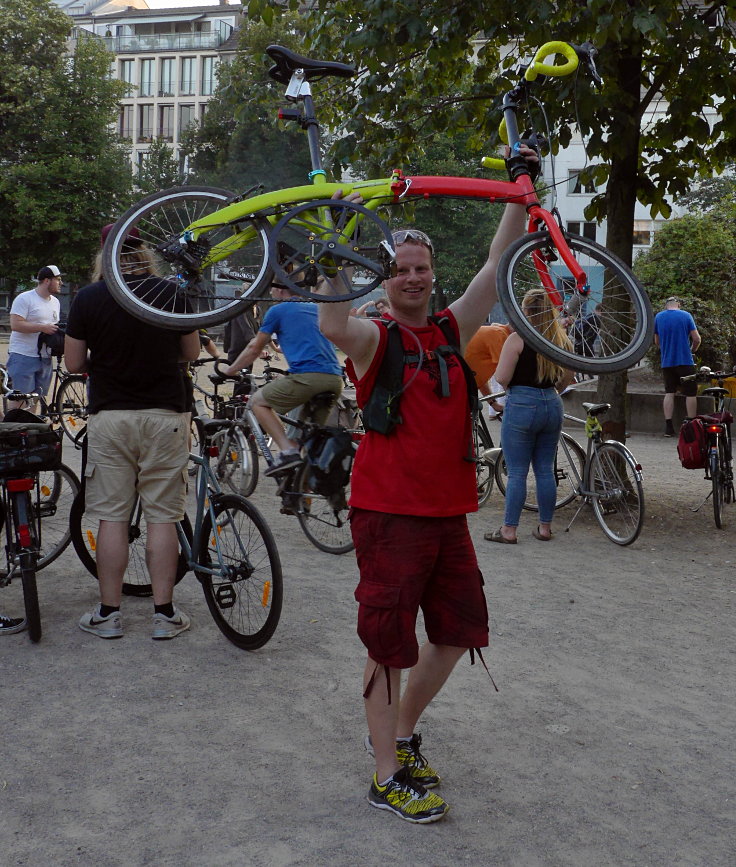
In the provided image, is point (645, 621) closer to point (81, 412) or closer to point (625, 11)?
point (625, 11)

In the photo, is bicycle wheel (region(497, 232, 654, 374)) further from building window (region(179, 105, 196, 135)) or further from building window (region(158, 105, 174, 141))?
building window (region(179, 105, 196, 135))

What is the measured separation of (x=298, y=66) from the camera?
13.0ft

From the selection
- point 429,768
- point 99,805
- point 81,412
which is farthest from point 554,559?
point 81,412

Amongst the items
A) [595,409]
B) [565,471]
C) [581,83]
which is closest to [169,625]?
[595,409]

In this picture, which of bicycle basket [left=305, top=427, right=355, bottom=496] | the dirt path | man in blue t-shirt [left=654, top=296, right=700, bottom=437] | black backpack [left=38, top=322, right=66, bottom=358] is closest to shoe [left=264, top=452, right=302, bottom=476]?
bicycle basket [left=305, top=427, right=355, bottom=496]

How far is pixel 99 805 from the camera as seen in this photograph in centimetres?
358

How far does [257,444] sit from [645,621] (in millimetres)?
4199

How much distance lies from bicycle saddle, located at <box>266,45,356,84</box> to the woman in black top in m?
3.76

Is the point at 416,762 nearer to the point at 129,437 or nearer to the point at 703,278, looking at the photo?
the point at 129,437

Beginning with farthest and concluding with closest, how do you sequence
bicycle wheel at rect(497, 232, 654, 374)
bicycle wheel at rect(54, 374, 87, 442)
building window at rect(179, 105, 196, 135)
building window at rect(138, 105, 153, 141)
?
building window at rect(138, 105, 153, 141), building window at rect(179, 105, 196, 135), bicycle wheel at rect(54, 374, 87, 442), bicycle wheel at rect(497, 232, 654, 374)

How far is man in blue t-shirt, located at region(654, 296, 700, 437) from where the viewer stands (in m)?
14.3

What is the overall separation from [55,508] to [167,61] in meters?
72.0

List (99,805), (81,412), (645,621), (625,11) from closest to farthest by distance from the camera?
(99,805) < (645,621) < (625,11) < (81,412)

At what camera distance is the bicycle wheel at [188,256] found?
3.92 metres
